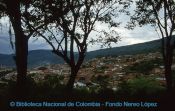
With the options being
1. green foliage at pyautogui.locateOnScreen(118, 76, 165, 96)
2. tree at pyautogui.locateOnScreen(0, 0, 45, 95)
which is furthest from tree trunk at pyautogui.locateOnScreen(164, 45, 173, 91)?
tree at pyautogui.locateOnScreen(0, 0, 45, 95)

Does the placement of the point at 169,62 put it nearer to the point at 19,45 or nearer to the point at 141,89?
the point at 141,89

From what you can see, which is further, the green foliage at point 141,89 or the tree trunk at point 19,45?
the green foliage at point 141,89

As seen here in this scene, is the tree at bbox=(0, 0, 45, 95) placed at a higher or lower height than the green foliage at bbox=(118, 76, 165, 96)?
higher

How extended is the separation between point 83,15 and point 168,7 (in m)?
6.51

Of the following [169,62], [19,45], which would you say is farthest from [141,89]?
[19,45]

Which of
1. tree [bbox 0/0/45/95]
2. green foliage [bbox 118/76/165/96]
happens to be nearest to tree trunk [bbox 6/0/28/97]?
tree [bbox 0/0/45/95]

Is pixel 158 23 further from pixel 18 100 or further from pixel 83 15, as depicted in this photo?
pixel 18 100

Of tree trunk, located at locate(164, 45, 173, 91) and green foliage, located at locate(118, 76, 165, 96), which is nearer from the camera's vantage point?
green foliage, located at locate(118, 76, 165, 96)

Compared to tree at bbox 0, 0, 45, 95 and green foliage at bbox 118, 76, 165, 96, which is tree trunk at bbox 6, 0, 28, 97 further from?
green foliage at bbox 118, 76, 165, 96

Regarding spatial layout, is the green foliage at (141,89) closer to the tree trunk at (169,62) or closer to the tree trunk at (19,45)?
the tree trunk at (169,62)

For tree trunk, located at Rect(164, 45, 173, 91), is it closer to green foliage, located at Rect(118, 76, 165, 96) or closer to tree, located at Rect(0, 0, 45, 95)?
green foliage, located at Rect(118, 76, 165, 96)

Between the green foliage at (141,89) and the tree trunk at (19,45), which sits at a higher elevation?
the tree trunk at (19,45)

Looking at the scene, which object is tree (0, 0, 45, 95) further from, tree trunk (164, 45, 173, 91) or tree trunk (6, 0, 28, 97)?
tree trunk (164, 45, 173, 91)

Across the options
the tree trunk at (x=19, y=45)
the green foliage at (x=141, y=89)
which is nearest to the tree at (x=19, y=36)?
the tree trunk at (x=19, y=45)
